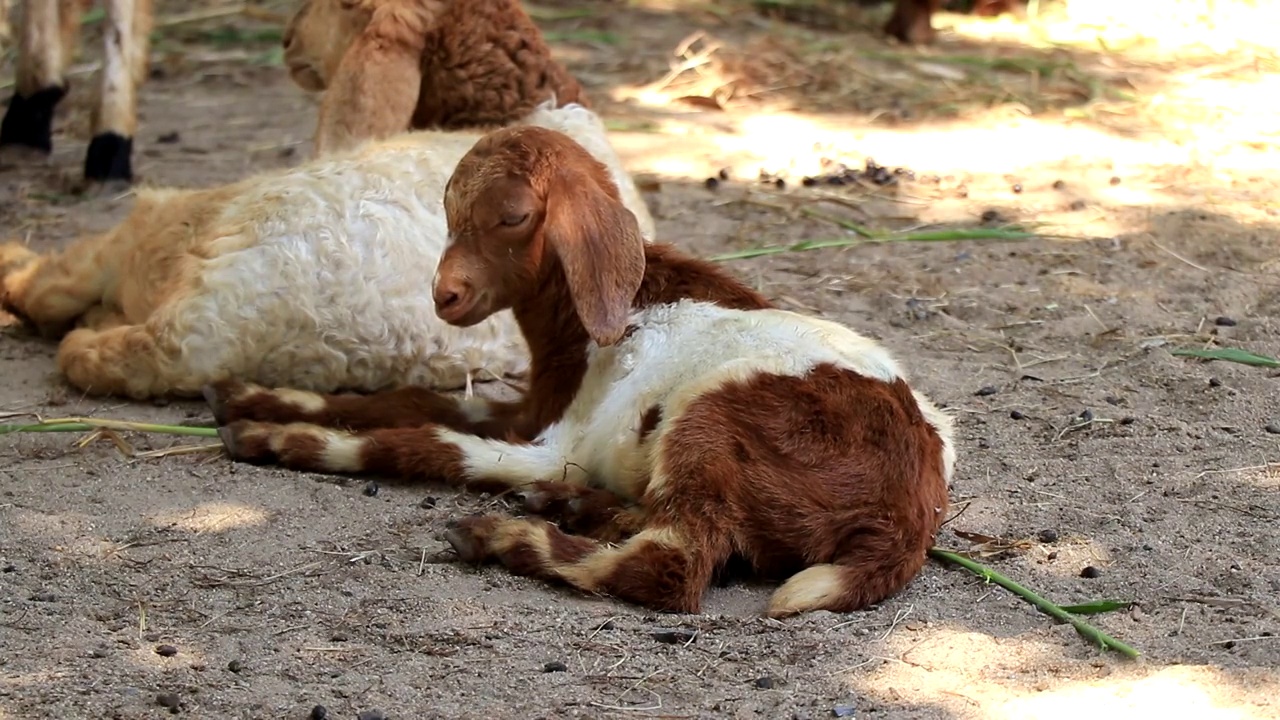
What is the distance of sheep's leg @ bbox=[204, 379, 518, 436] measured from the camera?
470cm

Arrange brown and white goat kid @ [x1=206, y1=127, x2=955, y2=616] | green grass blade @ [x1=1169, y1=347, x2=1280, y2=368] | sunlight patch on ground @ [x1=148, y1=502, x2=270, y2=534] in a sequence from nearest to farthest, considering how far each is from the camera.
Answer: brown and white goat kid @ [x1=206, y1=127, x2=955, y2=616] → sunlight patch on ground @ [x1=148, y1=502, x2=270, y2=534] → green grass blade @ [x1=1169, y1=347, x2=1280, y2=368]

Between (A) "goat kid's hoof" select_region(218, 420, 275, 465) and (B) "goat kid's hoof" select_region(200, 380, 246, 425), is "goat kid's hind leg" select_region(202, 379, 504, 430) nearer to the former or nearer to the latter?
(B) "goat kid's hoof" select_region(200, 380, 246, 425)

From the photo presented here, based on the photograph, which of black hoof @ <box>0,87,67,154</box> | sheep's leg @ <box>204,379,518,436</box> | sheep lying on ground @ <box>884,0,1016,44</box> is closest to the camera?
sheep's leg @ <box>204,379,518,436</box>

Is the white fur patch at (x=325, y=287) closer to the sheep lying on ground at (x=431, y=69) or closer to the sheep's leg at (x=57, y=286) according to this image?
the sheep's leg at (x=57, y=286)

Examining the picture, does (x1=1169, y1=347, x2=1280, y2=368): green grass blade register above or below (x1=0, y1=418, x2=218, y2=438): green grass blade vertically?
above

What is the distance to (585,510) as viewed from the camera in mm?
4062

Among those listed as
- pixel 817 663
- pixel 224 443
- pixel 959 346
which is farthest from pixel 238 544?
pixel 959 346

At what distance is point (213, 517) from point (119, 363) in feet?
3.33

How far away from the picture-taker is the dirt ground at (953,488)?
335 cm

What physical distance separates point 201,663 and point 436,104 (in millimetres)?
3155

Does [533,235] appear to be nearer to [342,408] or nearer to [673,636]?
[342,408]

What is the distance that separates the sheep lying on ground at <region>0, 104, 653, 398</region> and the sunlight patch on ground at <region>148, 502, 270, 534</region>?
2.53 feet

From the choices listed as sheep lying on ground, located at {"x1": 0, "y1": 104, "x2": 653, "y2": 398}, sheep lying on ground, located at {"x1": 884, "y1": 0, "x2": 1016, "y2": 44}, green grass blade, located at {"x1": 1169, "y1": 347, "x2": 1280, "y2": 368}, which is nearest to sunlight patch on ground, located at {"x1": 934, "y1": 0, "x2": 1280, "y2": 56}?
sheep lying on ground, located at {"x1": 884, "y1": 0, "x2": 1016, "y2": 44}

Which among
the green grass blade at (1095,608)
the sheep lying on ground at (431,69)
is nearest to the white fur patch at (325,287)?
the sheep lying on ground at (431,69)
